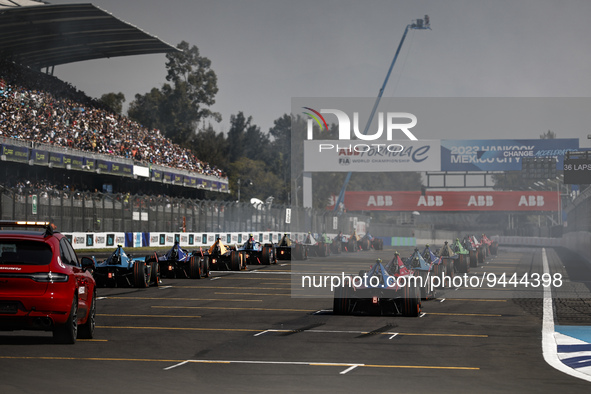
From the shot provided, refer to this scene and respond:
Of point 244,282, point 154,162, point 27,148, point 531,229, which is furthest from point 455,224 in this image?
point 244,282

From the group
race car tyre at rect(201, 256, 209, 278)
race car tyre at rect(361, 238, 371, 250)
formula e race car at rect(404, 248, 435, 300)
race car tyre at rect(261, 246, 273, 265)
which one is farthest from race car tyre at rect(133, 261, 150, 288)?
race car tyre at rect(361, 238, 371, 250)

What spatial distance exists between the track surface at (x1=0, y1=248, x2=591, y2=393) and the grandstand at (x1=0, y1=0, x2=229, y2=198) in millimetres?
26811

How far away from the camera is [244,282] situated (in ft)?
87.4

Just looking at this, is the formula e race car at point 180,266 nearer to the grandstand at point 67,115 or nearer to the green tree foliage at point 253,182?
the grandstand at point 67,115

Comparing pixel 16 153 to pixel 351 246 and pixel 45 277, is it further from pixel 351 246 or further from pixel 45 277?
pixel 45 277

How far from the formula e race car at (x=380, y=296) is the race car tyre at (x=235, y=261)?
49.1ft

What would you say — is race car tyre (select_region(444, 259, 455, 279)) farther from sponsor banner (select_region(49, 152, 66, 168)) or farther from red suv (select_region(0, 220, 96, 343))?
sponsor banner (select_region(49, 152, 66, 168))

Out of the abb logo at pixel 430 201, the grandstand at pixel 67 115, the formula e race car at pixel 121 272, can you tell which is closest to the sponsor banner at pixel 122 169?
the grandstand at pixel 67 115

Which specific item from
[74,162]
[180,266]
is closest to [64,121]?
[74,162]

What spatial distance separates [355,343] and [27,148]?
1299 inches

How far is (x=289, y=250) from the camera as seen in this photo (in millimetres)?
40312

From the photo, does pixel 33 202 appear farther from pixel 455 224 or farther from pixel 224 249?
pixel 455 224

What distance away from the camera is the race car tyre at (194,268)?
27.3 m

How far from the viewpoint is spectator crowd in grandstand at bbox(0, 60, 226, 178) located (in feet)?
150
